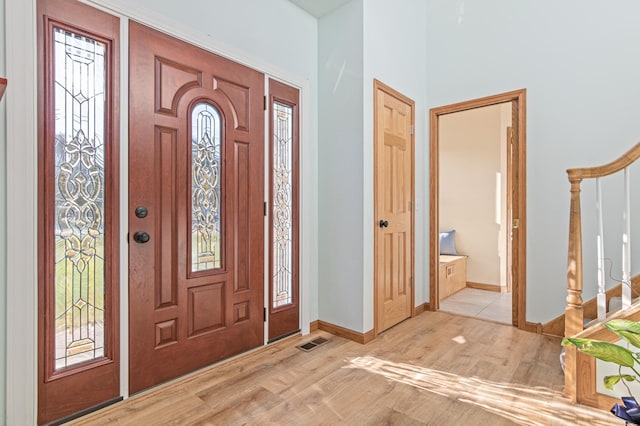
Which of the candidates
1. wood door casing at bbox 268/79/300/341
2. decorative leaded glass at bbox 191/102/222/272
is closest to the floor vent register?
wood door casing at bbox 268/79/300/341

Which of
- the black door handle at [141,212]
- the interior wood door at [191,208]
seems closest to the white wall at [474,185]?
the interior wood door at [191,208]

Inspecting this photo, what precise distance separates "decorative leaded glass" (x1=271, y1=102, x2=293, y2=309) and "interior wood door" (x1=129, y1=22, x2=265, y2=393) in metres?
0.17

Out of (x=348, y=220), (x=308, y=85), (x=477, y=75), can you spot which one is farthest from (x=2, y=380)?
(x=477, y=75)

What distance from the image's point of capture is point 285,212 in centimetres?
272

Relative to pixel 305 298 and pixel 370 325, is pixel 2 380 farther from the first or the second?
pixel 370 325

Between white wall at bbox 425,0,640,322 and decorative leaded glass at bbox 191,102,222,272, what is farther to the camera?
white wall at bbox 425,0,640,322

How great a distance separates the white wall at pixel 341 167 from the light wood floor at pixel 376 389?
395 millimetres

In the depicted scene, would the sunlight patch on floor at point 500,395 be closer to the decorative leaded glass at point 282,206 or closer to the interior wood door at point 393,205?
the interior wood door at point 393,205

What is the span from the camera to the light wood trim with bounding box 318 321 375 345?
8.70 feet

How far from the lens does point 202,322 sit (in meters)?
2.15

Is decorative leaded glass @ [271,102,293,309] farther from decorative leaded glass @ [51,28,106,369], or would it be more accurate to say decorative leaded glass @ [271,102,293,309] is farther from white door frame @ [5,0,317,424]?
white door frame @ [5,0,317,424]

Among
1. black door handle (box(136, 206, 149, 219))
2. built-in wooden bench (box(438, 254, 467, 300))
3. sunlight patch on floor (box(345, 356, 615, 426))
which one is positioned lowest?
sunlight patch on floor (box(345, 356, 615, 426))

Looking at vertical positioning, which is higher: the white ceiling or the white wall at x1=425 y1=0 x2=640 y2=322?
the white ceiling

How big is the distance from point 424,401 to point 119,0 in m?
2.69
